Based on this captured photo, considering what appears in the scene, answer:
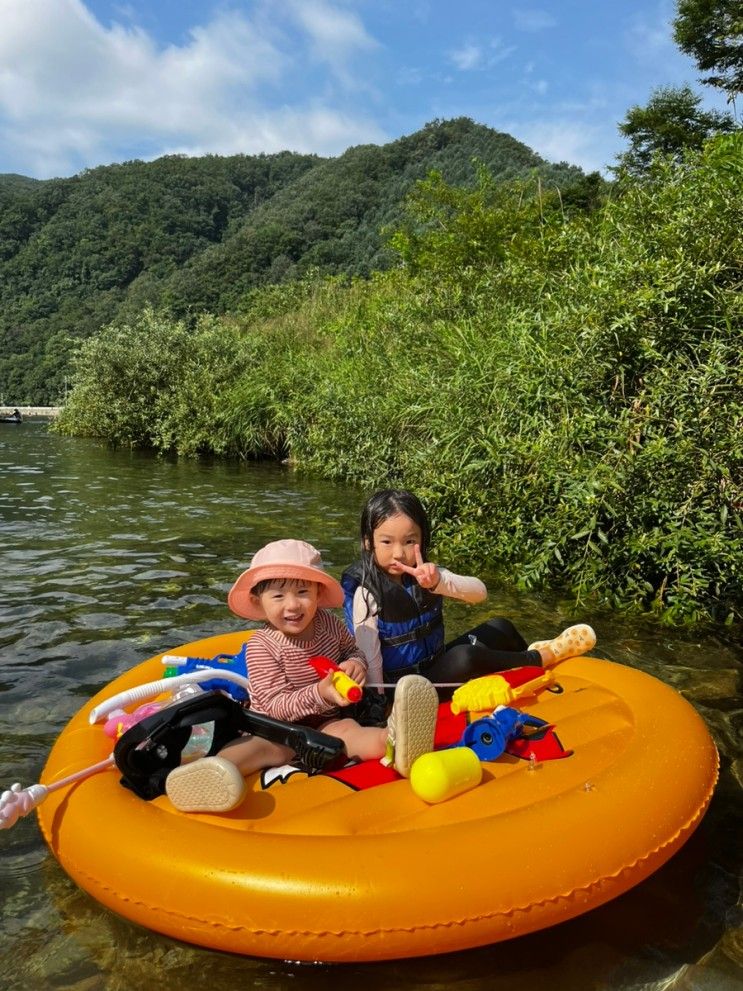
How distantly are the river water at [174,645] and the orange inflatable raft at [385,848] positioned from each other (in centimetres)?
11

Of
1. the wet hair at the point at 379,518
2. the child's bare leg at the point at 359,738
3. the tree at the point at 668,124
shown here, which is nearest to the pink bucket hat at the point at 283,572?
the wet hair at the point at 379,518

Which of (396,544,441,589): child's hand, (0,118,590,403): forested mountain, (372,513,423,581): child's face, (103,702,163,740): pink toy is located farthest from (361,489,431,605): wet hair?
(0,118,590,403): forested mountain

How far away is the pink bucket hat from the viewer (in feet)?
8.67

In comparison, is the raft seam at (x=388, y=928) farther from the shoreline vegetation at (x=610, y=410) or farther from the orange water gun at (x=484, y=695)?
the shoreline vegetation at (x=610, y=410)

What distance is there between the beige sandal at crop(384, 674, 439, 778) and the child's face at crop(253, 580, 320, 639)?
20.4 inches

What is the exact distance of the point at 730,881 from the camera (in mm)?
2303

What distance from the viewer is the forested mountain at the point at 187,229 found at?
47906mm

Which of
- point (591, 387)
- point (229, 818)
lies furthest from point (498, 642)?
point (591, 387)

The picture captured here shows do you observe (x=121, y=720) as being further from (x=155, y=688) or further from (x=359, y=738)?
(x=359, y=738)

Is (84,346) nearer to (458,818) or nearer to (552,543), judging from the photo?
(552,543)

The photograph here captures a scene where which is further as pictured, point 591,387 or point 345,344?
point 345,344

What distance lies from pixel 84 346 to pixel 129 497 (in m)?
10.9

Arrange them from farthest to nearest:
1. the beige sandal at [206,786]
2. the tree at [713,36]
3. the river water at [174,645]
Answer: the tree at [713,36], the beige sandal at [206,786], the river water at [174,645]

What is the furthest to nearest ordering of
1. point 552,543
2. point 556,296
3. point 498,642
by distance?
point 556,296 < point 552,543 < point 498,642
